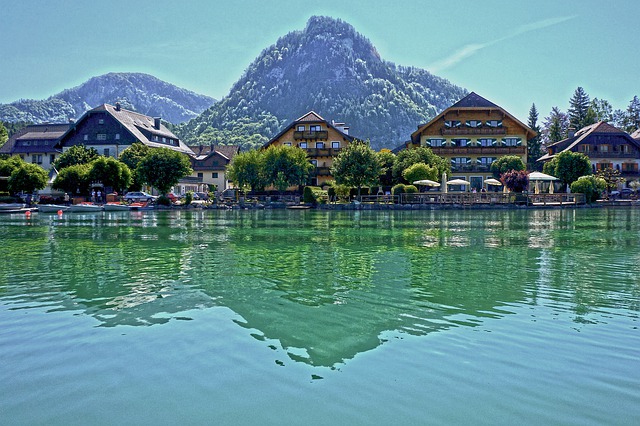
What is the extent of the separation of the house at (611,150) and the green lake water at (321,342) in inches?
2796

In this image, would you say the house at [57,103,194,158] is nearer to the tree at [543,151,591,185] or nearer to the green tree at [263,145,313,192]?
the green tree at [263,145,313,192]

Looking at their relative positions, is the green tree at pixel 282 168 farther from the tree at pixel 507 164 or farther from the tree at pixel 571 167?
the tree at pixel 571 167

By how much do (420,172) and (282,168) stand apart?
15.8 m

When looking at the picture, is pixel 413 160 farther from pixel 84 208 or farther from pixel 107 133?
pixel 107 133

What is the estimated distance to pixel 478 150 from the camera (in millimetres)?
76062

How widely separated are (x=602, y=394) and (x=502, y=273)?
27.5ft

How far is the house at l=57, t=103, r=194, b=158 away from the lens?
88.8 metres

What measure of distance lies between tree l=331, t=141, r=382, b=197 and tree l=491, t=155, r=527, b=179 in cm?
1801

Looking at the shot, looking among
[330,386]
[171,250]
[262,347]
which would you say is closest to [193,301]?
[262,347]

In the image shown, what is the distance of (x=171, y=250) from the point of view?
19.9 meters

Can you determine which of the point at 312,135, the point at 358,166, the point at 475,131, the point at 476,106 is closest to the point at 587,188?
the point at 475,131

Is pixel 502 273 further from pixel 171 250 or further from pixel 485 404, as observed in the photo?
pixel 171 250

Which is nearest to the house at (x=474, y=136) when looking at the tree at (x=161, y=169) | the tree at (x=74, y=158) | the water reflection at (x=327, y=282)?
the tree at (x=161, y=169)

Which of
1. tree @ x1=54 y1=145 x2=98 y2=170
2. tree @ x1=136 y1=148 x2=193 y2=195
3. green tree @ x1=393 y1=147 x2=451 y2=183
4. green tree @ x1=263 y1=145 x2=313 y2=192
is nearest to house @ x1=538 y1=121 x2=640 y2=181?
green tree @ x1=393 y1=147 x2=451 y2=183
